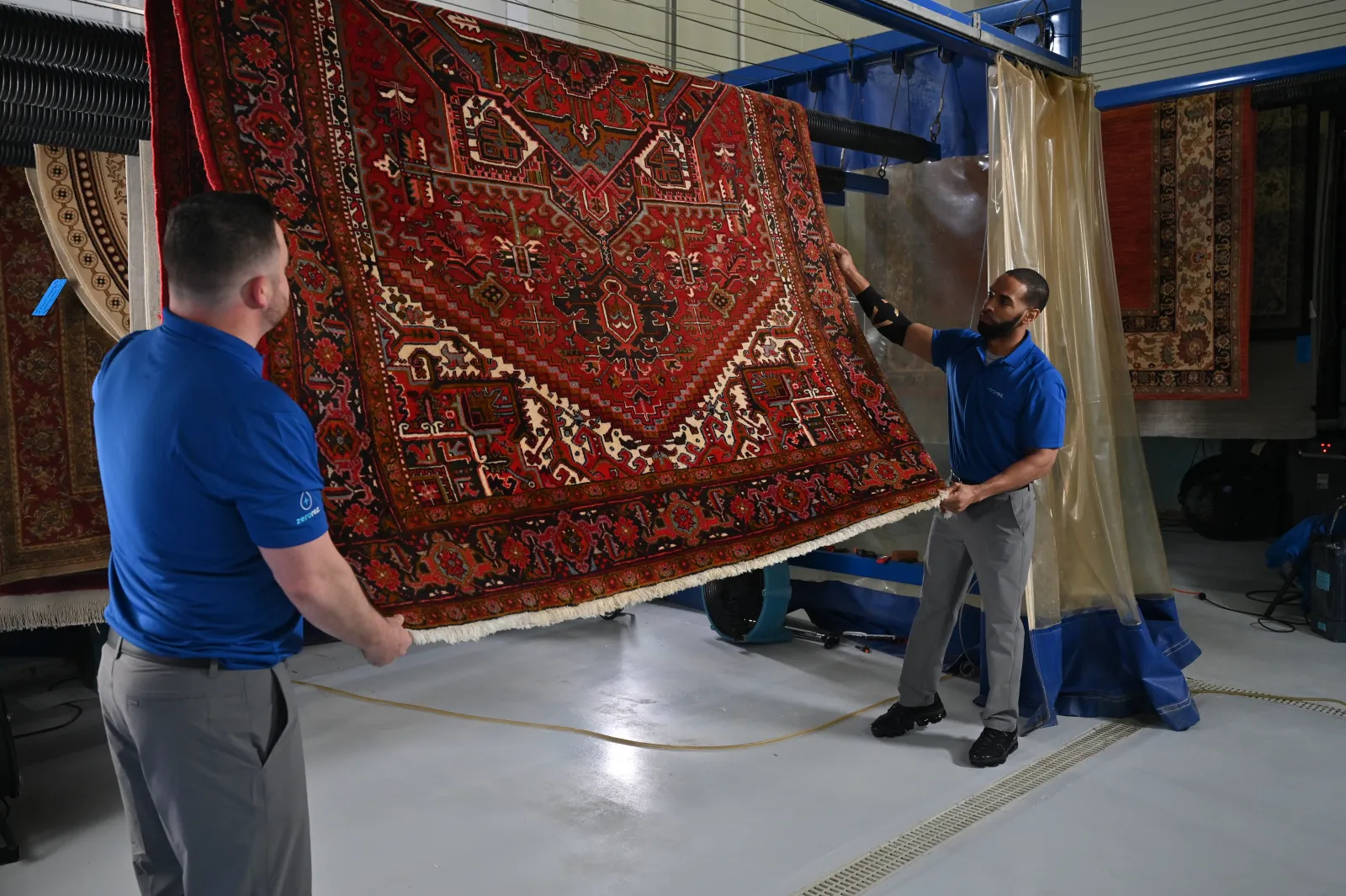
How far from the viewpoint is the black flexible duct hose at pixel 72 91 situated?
240cm

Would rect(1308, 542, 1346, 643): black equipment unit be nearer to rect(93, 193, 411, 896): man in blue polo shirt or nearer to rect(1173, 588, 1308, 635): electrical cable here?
rect(1173, 588, 1308, 635): electrical cable

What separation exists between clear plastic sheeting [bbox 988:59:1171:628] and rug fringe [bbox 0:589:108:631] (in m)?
3.27

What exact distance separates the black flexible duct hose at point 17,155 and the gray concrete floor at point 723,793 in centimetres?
203

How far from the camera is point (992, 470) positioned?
3307 mm

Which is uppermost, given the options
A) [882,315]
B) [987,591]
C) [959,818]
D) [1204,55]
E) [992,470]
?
[1204,55]

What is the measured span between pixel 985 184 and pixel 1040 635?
5.99 ft

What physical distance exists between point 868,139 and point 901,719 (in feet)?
7.04

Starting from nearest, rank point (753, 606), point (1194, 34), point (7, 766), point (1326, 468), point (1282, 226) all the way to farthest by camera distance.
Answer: point (7, 766) → point (753, 606) → point (1282, 226) → point (1326, 468) → point (1194, 34)

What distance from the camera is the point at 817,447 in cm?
266

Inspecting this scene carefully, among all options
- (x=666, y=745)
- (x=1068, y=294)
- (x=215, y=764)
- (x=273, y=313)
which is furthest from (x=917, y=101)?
(x=215, y=764)

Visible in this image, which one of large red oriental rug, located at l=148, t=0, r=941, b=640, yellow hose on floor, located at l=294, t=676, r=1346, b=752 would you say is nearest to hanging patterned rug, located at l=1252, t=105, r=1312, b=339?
yellow hose on floor, located at l=294, t=676, r=1346, b=752

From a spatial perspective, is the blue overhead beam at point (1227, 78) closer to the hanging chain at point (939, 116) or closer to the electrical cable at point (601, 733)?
the hanging chain at point (939, 116)

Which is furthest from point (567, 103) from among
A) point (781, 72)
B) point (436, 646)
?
point (436, 646)

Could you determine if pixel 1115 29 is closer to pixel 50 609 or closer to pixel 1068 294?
pixel 1068 294
